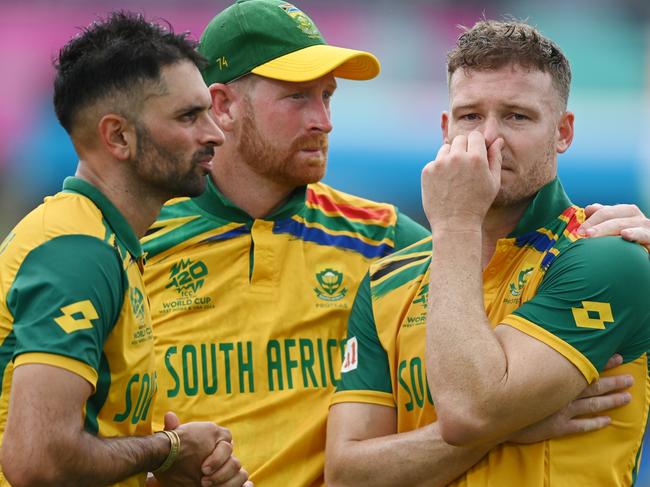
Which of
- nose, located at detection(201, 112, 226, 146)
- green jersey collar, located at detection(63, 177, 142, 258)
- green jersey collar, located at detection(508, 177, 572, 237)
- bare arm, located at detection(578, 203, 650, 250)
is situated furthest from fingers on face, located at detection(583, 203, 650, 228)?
green jersey collar, located at detection(63, 177, 142, 258)

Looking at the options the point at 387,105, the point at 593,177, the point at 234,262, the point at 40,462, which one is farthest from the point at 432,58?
the point at 40,462

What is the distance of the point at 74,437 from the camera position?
310cm

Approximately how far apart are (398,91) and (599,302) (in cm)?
758

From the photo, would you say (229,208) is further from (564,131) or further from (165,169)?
(564,131)

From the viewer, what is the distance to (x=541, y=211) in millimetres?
3736

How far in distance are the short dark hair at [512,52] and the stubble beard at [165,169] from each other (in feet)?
3.03

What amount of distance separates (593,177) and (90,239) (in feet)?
25.6

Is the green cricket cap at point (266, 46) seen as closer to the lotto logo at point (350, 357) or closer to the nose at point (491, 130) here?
the nose at point (491, 130)

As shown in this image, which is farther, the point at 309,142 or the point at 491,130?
the point at 309,142

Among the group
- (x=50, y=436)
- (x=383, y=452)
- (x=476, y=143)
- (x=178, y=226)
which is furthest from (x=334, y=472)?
(x=178, y=226)

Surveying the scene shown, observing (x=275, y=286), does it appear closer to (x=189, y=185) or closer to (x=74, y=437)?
(x=189, y=185)

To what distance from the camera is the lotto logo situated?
388 centimetres

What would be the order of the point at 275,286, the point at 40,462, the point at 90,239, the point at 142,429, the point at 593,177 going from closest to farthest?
the point at 40,462, the point at 90,239, the point at 142,429, the point at 275,286, the point at 593,177

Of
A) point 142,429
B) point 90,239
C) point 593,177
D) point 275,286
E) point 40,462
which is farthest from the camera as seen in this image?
point 593,177
